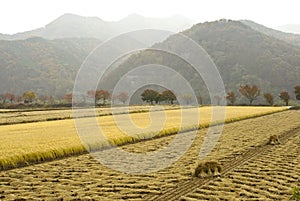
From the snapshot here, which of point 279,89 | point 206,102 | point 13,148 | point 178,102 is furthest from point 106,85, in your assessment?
point 13,148

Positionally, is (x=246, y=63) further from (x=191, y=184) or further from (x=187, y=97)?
(x=191, y=184)

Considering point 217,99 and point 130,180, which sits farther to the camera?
point 217,99

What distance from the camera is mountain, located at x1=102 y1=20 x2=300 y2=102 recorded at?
149375 mm

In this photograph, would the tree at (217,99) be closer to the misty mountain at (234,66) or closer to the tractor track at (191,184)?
the misty mountain at (234,66)

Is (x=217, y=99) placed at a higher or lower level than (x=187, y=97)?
lower

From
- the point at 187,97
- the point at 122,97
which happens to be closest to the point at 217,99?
the point at 187,97

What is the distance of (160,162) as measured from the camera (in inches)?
712

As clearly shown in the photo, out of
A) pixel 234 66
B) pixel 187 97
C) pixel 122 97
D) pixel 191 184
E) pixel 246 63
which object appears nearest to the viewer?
pixel 191 184

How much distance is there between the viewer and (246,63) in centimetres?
16512

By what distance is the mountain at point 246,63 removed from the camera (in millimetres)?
149375

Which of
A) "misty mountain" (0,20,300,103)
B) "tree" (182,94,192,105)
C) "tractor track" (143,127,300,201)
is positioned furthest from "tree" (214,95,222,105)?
"tractor track" (143,127,300,201)

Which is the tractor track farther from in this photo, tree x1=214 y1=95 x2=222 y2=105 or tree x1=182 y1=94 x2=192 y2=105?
tree x1=182 y1=94 x2=192 y2=105

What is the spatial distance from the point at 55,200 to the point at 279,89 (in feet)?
473

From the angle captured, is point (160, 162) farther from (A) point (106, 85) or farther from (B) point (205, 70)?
(A) point (106, 85)
